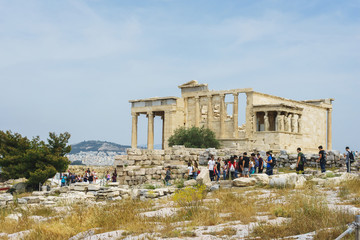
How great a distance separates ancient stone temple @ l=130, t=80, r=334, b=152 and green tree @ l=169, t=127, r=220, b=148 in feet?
5.62

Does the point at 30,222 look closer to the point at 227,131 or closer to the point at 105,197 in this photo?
the point at 105,197

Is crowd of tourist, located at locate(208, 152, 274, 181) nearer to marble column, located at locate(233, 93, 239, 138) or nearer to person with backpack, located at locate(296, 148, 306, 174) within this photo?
person with backpack, located at locate(296, 148, 306, 174)

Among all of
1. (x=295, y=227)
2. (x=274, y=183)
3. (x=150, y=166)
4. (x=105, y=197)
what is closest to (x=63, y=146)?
(x=150, y=166)

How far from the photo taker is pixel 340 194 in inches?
421

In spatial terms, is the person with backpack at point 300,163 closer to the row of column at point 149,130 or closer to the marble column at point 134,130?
the row of column at point 149,130

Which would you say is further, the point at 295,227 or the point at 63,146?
the point at 63,146

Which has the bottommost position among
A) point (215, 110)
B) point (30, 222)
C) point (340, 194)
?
point (30, 222)

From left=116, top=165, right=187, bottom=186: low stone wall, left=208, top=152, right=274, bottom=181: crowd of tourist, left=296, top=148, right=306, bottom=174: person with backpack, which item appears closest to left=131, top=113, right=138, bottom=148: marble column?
left=116, top=165, right=187, bottom=186: low stone wall

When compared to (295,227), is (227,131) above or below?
above

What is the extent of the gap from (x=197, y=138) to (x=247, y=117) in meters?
5.23

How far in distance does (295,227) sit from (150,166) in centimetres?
1562

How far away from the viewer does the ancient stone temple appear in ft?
136

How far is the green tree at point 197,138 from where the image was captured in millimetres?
40375

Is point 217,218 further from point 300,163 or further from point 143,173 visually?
point 143,173
